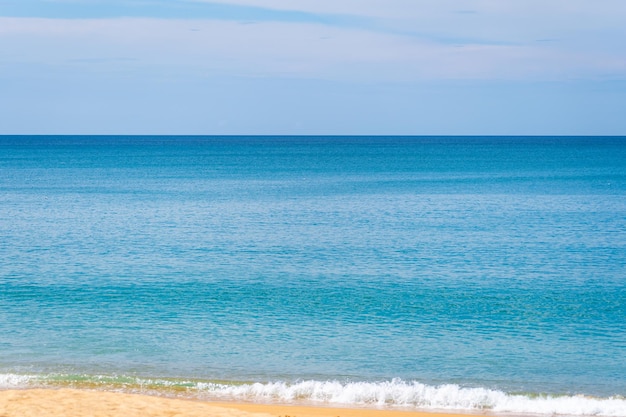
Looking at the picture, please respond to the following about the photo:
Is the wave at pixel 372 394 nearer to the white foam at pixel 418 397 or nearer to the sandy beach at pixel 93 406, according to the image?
the white foam at pixel 418 397

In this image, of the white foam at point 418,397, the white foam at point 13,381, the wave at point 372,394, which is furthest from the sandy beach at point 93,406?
the white foam at point 13,381

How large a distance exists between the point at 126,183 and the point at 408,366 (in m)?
67.9

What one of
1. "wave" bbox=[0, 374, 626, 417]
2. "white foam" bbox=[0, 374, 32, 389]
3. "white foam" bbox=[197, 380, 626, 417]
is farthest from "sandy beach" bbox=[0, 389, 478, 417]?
"white foam" bbox=[0, 374, 32, 389]

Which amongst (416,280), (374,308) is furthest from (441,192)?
(374,308)

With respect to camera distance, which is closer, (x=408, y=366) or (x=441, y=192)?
(x=408, y=366)

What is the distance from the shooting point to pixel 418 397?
64.1ft

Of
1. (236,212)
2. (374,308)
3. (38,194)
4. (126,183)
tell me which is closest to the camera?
(374,308)

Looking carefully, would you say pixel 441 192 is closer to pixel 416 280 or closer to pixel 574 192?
pixel 574 192

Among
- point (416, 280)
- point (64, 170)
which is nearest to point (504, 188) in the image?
point (416, 280)

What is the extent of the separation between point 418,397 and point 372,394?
3.75 feet

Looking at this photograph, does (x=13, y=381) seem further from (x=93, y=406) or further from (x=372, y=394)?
(x=372, y=394)

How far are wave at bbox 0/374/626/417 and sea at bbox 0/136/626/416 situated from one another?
5cm

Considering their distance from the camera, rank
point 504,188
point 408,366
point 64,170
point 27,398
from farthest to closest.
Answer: point 64,170 < point 504,188 < point 408,366 < point 27,398

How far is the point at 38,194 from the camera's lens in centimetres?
7112
